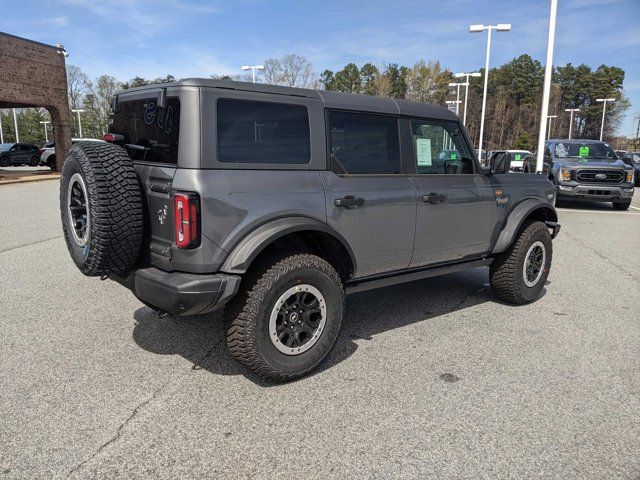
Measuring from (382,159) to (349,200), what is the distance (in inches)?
23.3

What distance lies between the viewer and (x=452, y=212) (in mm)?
4344

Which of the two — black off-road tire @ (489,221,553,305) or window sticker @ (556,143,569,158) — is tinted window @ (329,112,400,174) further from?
window sticker @ (556,143,569,158)

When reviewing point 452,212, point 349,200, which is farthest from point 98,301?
point 452,212

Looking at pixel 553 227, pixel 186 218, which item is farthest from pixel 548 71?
pixel 186 218

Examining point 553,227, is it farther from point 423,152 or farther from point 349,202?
point 349,202

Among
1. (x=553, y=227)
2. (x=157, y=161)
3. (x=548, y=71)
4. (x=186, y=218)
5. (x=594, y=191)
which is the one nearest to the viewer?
(x=186, y=218)

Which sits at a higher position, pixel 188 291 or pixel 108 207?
pixel 108 207

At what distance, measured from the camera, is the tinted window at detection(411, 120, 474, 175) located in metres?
4.22

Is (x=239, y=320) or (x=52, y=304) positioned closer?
(x=239, y=320)

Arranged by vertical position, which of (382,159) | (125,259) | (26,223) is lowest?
(26,223)

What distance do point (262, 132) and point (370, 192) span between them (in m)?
0.95

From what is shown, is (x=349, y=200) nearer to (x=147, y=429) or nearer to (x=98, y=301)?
(x=147, y=429)

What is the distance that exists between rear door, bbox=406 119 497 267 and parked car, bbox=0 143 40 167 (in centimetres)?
3615

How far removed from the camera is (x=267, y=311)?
10.5ft
